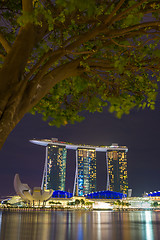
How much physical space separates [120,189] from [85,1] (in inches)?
6595

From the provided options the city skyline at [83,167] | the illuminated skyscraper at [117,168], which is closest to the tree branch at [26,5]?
the city skyline at [83,167]

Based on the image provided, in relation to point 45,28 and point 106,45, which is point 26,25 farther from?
point 106,45

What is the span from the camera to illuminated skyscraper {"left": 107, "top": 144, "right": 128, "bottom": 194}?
6437 inches

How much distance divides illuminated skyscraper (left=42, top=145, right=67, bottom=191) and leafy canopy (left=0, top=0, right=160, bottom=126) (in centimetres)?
14423

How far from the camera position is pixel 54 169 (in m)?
150

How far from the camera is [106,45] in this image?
4.62m

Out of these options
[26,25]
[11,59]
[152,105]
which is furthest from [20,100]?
[152,105]

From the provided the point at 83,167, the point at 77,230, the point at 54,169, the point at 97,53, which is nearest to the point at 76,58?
the point at 97,53

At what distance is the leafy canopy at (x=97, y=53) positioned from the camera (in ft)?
13.3

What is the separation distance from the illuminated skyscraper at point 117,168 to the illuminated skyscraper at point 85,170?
36.1 feet

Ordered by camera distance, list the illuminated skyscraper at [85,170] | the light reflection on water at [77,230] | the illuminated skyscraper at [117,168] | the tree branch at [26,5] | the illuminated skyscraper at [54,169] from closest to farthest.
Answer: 1. the tree branch at [26,5]
2. the light reflection on water at [77,230]
3. the illuminated skyscraper at [54,169]
4. the illuminated skyscraper at [85,170]
5. the illuminated skyscraper at [117,168]

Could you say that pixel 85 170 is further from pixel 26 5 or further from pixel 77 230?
pixel 26 5

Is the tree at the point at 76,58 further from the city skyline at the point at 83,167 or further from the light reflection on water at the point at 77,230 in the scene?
the city skyline at the point at 83,167

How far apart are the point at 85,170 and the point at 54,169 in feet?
66.0
